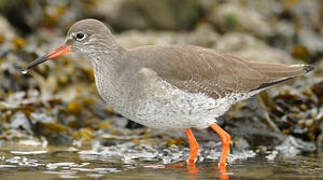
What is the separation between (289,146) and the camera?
301 inches

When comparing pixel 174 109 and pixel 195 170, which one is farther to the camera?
pixel 174 109

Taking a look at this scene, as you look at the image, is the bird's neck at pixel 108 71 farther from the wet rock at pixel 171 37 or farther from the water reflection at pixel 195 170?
the wet rock at pixel 171 37

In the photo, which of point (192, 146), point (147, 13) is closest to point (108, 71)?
point (192, 146)

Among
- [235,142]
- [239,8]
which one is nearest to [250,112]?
[235,142]

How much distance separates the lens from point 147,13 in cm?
1204

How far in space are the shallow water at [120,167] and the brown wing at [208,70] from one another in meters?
0.99

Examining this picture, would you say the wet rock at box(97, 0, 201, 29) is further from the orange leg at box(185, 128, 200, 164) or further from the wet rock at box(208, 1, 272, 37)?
the orange leg at box(185, 128, 200, 164)

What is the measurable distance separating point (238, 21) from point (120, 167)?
6508 mm

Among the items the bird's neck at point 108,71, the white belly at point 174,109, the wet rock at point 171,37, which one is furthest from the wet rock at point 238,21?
the bird's neck at point 108,71

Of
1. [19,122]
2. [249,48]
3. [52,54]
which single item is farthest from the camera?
[249,48]

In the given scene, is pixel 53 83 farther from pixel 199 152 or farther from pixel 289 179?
pixel 289 179

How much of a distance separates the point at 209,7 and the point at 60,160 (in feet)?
22.7

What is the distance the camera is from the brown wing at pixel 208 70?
660cm

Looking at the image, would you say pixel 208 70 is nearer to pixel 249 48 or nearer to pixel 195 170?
pixel 195 170
